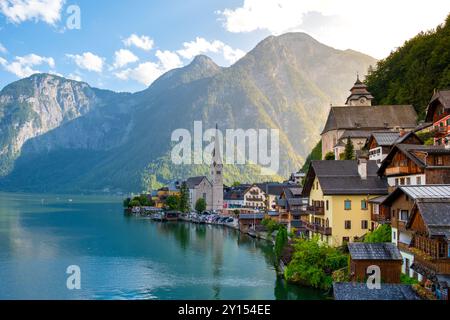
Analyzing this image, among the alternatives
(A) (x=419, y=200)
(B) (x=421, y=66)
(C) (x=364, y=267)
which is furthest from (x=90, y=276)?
(B) (x=421, y=66)

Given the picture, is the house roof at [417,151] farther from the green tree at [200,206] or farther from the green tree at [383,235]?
the green tree at [200,206]

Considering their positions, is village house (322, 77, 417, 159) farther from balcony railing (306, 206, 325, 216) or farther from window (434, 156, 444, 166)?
window (434, 156, 444, 166)

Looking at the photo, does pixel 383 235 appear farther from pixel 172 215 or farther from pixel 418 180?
pixel 172 215

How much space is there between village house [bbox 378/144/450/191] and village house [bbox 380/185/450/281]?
115 inches

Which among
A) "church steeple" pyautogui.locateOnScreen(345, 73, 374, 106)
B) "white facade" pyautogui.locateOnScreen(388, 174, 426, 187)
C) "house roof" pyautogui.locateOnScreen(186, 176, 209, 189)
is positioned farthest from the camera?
"house roof" pyautogui.locateOnScreen(186, 176, 209, 189)

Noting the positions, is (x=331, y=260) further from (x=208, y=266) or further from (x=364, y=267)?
(x=208, y=266)

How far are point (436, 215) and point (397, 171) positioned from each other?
41.3 feet

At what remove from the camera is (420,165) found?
29.0m

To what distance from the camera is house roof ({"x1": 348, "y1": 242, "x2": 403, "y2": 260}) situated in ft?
84.3

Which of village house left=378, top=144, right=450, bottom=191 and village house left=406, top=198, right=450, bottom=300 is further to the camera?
village house left=378, top=144, right=450, bottom=191

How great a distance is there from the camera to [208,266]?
153 feet

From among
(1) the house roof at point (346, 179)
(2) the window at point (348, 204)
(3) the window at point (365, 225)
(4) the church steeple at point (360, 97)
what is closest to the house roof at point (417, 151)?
(1) the house roof at point (346, 179)

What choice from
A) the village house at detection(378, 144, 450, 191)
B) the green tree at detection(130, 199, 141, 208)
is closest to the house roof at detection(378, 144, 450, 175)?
the village house at detection(378, 144, 450, 191)
